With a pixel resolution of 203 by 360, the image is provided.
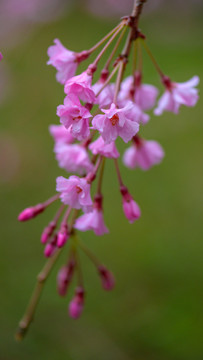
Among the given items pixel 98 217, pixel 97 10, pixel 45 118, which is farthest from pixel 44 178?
pixel 97 10

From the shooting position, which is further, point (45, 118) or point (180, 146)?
point (45, 118)

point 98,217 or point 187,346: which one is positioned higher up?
point 98,217

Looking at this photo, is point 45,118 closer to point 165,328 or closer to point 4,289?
point 4,289

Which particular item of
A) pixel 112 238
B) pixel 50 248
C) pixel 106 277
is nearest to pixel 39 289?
pixel 50 248

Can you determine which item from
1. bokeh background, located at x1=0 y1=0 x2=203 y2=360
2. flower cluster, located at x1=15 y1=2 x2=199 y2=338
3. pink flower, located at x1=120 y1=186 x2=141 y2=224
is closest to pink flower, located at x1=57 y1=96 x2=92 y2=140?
flower cluster, located at x1=15 y1=2 x2=199 y2=338

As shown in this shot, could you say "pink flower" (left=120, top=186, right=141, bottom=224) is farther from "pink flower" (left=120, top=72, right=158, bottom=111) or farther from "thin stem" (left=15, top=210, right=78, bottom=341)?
"pink flower" (left=120, top=72, right=158, bottom=111)

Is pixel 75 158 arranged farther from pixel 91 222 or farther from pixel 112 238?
pixel 112 238

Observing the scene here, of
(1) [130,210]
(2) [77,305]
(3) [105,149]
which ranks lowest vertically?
(2) [77,305]
